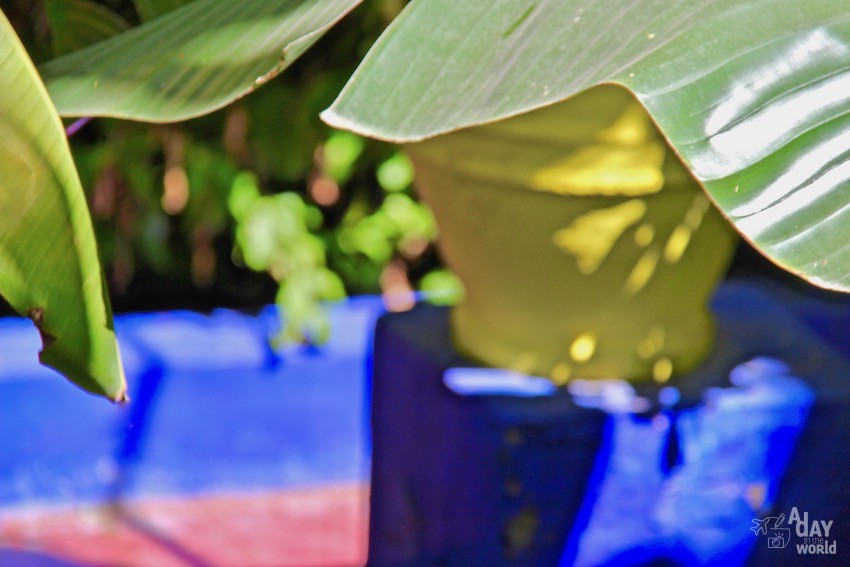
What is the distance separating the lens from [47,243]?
67 cm

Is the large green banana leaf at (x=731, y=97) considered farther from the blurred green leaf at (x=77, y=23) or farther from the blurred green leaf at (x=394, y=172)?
the blurred green leaf at (x=394, y=172)

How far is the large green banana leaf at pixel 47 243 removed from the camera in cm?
67

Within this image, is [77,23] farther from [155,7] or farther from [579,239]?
[579,239]

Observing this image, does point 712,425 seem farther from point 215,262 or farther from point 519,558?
point 215,262

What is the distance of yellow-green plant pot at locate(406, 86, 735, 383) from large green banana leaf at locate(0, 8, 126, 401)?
428 millimetres

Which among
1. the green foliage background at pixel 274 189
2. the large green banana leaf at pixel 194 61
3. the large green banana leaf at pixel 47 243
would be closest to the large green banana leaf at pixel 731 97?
the large green banana leaf at pixel 194 61

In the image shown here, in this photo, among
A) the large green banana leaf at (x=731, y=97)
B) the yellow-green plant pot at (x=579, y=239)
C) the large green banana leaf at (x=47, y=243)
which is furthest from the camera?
the yellow-green plant pot at (x=579, y=239)

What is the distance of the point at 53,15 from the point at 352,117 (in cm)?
57

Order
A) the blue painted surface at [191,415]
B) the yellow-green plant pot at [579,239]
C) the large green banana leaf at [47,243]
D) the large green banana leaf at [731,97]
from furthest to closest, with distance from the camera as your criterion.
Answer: the blue painted surface at [191,415]
the yellow-green plant pot at [579,239]
the large green banana leaf at [47,243]
the large green banana leaf at [731,97]

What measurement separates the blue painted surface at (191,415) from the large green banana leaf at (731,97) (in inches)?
52.0

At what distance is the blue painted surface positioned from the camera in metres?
Result: 1.78

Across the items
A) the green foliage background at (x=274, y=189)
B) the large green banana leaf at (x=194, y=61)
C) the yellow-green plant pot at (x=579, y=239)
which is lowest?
the green foliage background at (x=274, y=189)

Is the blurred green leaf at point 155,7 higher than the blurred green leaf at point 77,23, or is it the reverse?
the blurred green leaf at point 155,7

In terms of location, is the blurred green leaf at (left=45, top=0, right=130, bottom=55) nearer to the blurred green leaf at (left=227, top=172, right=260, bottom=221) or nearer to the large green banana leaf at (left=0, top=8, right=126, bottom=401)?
the large green banana leaf at (left=0, top=8, right=126, bottom=401)
